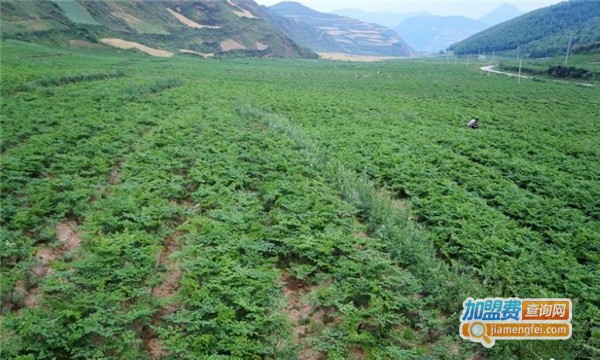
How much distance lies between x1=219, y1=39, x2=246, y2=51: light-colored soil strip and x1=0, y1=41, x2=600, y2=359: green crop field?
→ 325 feet

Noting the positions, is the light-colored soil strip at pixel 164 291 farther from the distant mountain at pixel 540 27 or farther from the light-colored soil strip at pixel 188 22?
the distant mountain at pixel 540 27

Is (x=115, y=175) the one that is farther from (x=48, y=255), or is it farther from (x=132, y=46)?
(x=132, y=46)

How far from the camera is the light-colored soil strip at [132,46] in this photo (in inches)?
3159

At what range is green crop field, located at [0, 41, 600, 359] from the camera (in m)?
6.73

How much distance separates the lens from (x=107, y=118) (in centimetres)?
1917

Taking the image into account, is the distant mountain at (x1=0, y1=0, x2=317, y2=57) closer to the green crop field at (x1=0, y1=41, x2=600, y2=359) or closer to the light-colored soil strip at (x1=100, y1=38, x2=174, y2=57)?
the light-colored soil strip at (x1=100, y1=38, x2=174, y2=57)

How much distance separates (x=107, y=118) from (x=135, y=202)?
34.3ft

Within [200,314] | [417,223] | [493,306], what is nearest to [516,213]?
[417,223]

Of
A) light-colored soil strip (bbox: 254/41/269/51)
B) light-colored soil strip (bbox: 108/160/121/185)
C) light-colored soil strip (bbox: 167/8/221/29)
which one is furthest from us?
light-colored soil strip (bbox: 254/41/269/51)

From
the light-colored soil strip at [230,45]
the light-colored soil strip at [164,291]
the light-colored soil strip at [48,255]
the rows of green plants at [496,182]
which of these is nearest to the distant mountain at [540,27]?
the light-colored soil strip at [230,45]

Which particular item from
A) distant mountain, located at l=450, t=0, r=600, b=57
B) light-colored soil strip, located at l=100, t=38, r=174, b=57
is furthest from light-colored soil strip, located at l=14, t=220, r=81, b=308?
distant mountain, located at l=450, t=0, r=600, b=57

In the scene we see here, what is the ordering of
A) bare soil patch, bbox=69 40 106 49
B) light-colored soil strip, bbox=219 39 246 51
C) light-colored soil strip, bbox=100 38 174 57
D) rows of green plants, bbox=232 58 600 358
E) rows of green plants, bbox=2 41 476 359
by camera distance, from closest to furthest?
rows of green plants, bbox=2 41 476 359 < rows of green plants, bbox=232 58 600 358 < bare soil patch, bbox=69 40 106 49 < light-colored soil strip, bbox=100 38 174 57 < light-colored soil strip, bbox=219 39 246 51

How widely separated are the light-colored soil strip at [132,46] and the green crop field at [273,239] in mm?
68301

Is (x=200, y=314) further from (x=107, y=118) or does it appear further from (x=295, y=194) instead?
(x=107, y=118)
